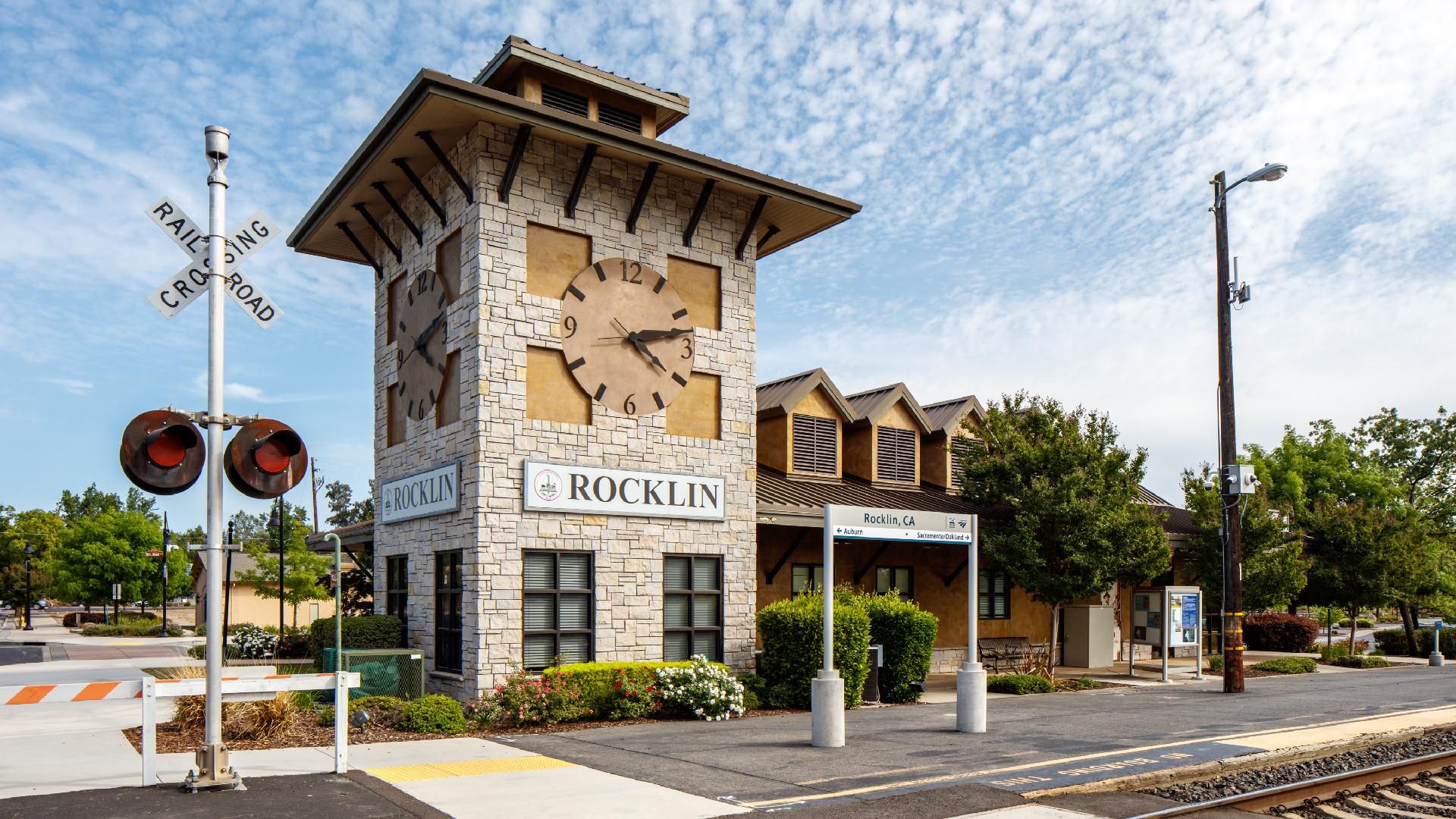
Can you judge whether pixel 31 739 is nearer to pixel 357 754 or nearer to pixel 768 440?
pixel 357 754

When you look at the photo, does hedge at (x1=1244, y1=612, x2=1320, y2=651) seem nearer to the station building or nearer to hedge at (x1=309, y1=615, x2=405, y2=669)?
the station building

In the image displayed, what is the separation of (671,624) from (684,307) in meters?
5.35

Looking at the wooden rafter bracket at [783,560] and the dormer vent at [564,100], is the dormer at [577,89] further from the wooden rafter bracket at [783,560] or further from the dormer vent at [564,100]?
the wooden rafter bracket at [783,560]

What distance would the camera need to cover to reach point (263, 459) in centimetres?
950

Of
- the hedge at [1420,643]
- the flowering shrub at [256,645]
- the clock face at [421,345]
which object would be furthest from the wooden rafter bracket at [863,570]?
the hedge at [1420,643]

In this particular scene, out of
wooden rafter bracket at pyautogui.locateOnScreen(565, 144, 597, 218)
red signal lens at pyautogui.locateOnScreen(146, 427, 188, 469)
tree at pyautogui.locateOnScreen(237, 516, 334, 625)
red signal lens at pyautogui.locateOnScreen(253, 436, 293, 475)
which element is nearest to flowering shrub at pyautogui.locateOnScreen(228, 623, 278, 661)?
tree at pyautogui.locateOnScreen(237, 516, 334, 625)

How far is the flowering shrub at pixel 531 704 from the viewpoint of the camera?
1462 centimetres

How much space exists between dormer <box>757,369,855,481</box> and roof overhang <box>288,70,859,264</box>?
147 inches

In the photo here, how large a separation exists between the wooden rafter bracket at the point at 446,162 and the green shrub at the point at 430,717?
7.35 meters

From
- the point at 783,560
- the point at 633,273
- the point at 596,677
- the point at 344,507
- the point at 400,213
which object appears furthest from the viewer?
the point at 344,507

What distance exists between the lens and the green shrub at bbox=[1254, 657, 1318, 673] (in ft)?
83.6

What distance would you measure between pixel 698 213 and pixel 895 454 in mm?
9341

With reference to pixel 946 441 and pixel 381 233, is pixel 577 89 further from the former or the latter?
pixel 946 441

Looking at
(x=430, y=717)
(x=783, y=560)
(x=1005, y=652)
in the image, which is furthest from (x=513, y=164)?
(x=1005, y=652)
